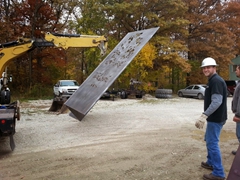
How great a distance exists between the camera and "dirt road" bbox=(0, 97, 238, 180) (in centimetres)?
408

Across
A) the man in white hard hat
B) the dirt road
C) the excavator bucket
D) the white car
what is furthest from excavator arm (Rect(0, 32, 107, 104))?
the man in white hard hat

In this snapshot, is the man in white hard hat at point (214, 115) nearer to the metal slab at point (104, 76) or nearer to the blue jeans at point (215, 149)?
the blue jeans at point (215, 149)

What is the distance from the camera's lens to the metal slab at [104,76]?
7.71m

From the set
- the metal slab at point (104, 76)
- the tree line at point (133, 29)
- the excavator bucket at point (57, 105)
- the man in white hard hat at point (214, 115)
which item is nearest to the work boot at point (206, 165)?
the man in white hard hat at point (214, 115)

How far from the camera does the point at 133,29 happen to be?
2286cm

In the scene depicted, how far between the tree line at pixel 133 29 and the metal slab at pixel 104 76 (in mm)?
8948

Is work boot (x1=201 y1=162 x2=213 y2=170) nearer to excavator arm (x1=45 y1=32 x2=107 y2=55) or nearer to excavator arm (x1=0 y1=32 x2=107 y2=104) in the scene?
excavator arm (x1=0 y1=32 x2=107 y2=104)

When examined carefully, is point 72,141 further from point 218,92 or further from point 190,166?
point 218,92

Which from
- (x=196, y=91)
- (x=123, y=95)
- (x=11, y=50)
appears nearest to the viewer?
(x=11, y=50)

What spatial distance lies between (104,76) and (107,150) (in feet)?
12.5

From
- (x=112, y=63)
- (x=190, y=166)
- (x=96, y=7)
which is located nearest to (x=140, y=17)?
(x=96, y=7)

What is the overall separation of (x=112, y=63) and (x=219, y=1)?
20258mm

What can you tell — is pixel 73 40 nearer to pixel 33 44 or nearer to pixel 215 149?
pixel 33 44

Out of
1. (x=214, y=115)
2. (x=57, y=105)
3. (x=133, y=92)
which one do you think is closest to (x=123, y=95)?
(x=133, y=92)
